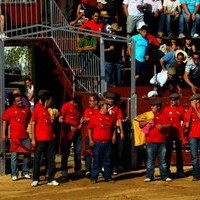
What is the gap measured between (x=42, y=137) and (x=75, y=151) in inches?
69.2

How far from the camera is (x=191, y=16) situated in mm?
→ 26516

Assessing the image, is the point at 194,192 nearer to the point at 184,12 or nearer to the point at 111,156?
the point at 111,156

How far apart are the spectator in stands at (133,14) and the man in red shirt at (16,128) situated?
19.2 feet

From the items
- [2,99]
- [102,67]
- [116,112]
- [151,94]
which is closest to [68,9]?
[102,67]

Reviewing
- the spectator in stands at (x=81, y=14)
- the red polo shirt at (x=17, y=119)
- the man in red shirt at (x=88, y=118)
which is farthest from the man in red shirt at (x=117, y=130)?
the spectator in stands at (x=81, y=14)

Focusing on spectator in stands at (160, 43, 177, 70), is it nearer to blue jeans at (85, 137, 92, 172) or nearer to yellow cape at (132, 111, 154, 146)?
yellow cape at (132, 111, 154, 146)

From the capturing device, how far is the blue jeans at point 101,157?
2000 centimetres

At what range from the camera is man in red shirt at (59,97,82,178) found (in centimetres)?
2102

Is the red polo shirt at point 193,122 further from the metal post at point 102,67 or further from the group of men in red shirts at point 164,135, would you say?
the metal post at point 102,67

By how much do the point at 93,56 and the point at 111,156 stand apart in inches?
154

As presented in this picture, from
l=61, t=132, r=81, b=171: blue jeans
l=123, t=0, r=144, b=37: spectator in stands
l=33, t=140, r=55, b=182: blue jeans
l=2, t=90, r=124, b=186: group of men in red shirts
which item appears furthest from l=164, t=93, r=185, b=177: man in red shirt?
l=123, t=0, r=144, b=37: spectator in stands

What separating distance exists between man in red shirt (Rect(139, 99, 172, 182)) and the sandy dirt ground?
0.22 meters

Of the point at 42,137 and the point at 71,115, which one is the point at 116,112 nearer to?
the point at 71,115

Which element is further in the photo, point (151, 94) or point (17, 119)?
point (151, 94)
